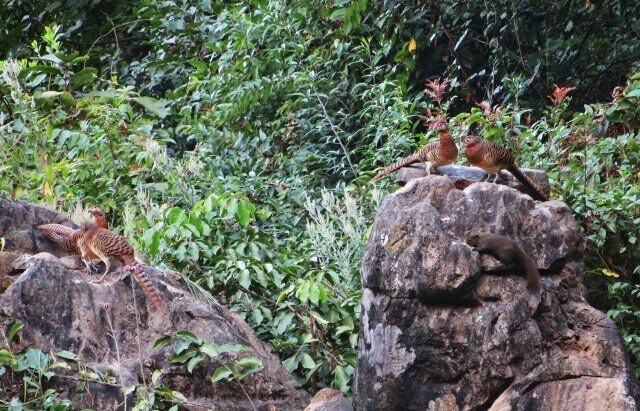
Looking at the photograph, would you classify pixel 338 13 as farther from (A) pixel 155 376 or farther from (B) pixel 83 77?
(A) pixel 155 376

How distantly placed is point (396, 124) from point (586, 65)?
8.95 ft

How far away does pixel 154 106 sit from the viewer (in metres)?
9.77

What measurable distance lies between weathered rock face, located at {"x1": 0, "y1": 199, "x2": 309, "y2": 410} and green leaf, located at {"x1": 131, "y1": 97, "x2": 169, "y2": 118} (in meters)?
4.57

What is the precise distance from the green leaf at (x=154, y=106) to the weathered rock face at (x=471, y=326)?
5.33 meters

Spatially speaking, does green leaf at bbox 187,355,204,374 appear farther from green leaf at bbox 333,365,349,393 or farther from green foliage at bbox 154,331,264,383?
green leaf at bbox 333,365,349,393

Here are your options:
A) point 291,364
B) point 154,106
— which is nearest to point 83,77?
point 154,106

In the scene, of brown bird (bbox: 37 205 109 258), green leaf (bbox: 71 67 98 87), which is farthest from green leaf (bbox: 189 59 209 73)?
brown bird (bbox: 37 205 109 258)

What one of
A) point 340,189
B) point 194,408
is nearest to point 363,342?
point 194,408

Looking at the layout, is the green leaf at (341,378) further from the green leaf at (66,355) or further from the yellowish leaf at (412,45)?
the yellowish leaf at (412,45)

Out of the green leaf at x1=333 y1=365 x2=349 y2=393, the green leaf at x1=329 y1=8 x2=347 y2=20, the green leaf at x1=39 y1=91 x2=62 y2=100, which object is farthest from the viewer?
the green leaf at x1=329 y1=8 x2=347 y2=20

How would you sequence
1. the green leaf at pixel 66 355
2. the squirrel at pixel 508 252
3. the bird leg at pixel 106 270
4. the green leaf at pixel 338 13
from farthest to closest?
the green leaf at pixel 338 13, the bird leg at pixel 106 270, the green leaf at pixel 66 355, the squirrel at pixel 508 252

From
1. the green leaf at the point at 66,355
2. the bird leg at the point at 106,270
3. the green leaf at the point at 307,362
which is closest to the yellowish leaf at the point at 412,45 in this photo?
the green leaf at the point at 307,362

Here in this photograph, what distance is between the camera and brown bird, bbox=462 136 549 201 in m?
5.22

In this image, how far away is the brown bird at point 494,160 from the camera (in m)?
5.22
